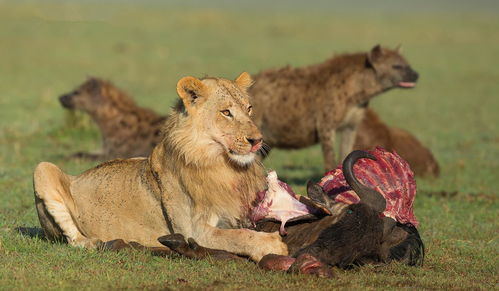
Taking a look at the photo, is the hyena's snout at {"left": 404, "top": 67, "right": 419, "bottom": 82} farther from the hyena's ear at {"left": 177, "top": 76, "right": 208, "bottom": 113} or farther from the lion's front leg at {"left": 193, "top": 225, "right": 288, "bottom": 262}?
the lion's front leg at {"left": 193, "top": 225, "right": 288, "bottom": 262}

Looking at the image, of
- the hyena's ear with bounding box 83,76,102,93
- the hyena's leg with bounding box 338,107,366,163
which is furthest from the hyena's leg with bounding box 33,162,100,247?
the hyena's ear with bounding box 83,76,102,93

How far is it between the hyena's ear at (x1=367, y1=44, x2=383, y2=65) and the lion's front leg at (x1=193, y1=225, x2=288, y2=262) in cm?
608

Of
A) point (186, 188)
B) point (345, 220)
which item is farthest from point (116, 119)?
point (345, 220)

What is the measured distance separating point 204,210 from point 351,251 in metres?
1.00

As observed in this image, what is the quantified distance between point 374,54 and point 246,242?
6.27 m

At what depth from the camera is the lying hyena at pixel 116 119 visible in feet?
37.9

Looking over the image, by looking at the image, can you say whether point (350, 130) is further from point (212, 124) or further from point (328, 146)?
point (212, 124)

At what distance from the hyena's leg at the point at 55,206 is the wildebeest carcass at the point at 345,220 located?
88cm

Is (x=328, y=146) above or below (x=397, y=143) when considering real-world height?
above

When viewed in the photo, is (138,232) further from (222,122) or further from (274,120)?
(274,120)

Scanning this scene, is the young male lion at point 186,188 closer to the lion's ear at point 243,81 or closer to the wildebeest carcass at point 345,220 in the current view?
the lion's ear at point 243,81

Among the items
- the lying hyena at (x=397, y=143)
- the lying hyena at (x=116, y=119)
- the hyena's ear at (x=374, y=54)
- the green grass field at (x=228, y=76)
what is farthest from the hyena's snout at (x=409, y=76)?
the lying hyena at (x=116, y=119)

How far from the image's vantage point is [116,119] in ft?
39.4

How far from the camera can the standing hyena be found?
10.8 metres
